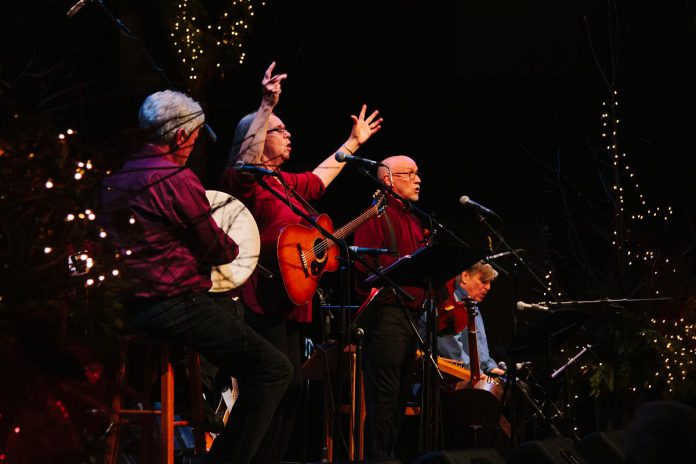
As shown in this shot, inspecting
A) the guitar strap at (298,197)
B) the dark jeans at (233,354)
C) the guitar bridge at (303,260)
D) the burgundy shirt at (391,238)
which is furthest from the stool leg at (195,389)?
the burgundy shirt at (391,238)

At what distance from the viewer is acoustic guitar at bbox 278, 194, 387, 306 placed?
466cm

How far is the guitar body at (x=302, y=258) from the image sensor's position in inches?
183

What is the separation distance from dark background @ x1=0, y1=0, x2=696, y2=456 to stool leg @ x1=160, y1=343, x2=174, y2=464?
191 inches

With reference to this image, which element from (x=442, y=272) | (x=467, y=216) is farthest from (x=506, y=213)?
(x=442, y=272)

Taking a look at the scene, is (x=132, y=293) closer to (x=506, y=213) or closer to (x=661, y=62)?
(x=506, y=213)

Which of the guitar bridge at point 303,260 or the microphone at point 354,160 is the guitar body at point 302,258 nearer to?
the guitar bridge at point 303,260

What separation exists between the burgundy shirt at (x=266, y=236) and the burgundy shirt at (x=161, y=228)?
25.3 inches

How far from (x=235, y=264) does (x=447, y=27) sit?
6.28m

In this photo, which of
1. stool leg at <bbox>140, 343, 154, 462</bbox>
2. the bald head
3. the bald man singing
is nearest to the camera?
stool leg at <bbox>140, 343, 154, 462</bbox>

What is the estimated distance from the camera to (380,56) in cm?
929

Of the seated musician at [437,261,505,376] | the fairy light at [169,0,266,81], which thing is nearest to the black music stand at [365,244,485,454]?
the seated musician at [437,261,505,376]

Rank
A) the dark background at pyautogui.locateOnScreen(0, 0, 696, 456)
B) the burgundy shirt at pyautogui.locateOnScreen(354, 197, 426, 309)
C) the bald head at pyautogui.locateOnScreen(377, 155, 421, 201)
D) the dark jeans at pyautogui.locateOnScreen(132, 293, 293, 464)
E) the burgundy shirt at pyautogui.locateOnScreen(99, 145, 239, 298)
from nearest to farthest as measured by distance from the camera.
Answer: the burgundy shirt at pyautogui.locateOnScreen(99, 145, 239, 298)
the dark jeans at pyautogui.locateOnScreen(132, 293, 293, 464)
the burgundy shirt at pyautogui.locateOnScreen(354, 197, 426, 309)
the bald head at pyautogui.locateOnScreen(377, 155, 421, 201)
the dark background at pyautogui.locateOnScreen(0, 0, 696, 456)

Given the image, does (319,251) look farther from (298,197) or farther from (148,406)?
(148,406)

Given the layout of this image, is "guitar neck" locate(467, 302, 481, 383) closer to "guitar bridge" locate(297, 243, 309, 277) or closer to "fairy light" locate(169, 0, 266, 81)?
"guitar bridge" locate(297, 243, 309, 277)
